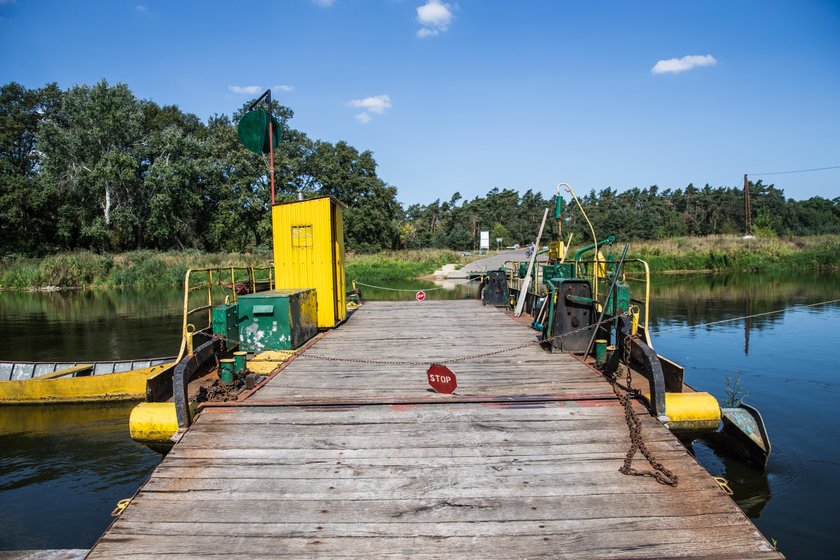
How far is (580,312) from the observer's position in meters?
7.88

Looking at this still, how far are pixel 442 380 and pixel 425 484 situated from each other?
186cm

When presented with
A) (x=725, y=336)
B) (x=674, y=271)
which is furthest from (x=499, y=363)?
(x=674, y=271)

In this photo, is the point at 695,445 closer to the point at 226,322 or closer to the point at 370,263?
the point at 226,322

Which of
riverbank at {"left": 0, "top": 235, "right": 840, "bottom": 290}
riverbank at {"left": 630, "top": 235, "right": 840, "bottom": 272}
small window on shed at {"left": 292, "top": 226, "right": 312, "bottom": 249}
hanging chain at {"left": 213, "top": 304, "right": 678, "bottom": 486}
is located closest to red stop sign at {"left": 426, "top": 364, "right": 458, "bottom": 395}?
hanging chain at {"left": 213, "top": 304, "right": 678, "bottom": 486}

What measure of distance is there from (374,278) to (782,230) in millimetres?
65879

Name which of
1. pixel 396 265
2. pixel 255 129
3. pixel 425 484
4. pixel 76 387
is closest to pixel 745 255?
pixel 396 265

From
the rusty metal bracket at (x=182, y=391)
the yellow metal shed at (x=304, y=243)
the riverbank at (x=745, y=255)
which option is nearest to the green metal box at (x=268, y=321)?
the yellow metal shed at (x=304, y=243)

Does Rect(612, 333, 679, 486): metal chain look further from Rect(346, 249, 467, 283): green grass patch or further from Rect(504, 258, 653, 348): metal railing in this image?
Rect(346, 249, 467, 283): green grass patch

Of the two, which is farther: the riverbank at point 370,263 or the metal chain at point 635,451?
the riverbank at point 370,263

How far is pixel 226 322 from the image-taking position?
25.8 ft

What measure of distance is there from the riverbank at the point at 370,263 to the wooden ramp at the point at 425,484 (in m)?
35.4

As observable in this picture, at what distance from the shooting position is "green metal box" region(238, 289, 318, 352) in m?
8.20

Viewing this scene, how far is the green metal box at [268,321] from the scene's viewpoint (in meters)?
8.20

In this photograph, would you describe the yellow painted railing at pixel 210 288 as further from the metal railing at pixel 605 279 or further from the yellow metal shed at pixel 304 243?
the metal railing at pixel 605 279
